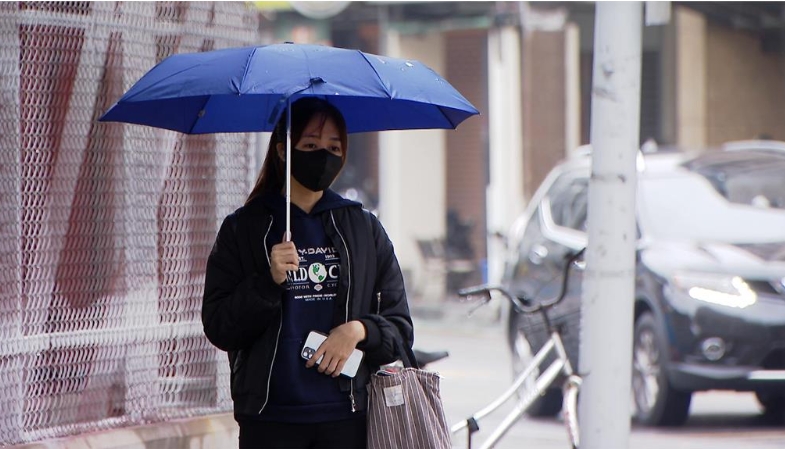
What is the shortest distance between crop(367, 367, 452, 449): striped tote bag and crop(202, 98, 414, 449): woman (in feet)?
0.14

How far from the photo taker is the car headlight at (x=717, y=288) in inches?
367

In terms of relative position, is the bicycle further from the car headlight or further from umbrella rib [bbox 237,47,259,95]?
the car headlight

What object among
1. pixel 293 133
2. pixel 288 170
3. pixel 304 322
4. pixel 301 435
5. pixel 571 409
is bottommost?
pixel 571 409

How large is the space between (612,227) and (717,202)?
474 centimetres

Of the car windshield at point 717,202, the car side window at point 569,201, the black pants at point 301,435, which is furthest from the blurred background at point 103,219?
the car side window at point 569,201

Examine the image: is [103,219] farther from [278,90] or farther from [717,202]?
[717,202]

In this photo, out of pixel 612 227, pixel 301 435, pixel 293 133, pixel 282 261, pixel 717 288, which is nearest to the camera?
pixel 282 261

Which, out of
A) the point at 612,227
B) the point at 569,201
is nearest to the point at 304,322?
the point at 612,227

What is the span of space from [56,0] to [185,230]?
3.75 feet

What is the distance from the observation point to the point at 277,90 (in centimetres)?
396

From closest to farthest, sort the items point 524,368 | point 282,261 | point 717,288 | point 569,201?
point 282,261 < point 717,288 < point 524,368 < point 569,201

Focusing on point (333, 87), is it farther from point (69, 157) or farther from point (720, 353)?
point (720, 353)

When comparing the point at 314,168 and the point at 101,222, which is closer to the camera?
the point at 314,168

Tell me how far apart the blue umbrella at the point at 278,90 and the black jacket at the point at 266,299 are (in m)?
0.23
